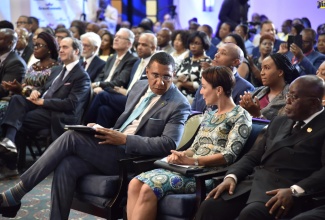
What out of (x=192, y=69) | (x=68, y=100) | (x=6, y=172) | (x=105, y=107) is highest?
(x=192, y=69)

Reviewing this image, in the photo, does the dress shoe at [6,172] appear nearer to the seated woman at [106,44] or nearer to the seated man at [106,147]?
the seated man at [106,147]

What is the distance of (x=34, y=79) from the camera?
6887 millimetres

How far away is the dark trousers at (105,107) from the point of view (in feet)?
22.6

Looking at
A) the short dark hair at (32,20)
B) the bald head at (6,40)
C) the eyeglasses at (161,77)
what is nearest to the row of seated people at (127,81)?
the bald head at (6,40)

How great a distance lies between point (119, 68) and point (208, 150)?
12.0 ft

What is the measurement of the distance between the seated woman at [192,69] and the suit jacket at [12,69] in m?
1.77

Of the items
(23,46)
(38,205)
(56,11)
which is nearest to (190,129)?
(38,205)

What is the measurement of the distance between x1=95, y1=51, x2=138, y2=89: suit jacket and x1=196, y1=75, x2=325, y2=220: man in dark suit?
3.68 meters

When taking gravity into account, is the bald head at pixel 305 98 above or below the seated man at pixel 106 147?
above

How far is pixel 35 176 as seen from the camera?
4.45 metres

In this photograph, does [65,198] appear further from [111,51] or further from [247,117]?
[111,51]

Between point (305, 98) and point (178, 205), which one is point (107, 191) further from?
point (305, 98)

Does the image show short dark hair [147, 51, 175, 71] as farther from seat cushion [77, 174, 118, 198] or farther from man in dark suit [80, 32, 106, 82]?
man in dark suit [80, 32, 106, 82]

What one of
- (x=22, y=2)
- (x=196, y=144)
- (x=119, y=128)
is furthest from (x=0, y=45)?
(x=22, y=2)
